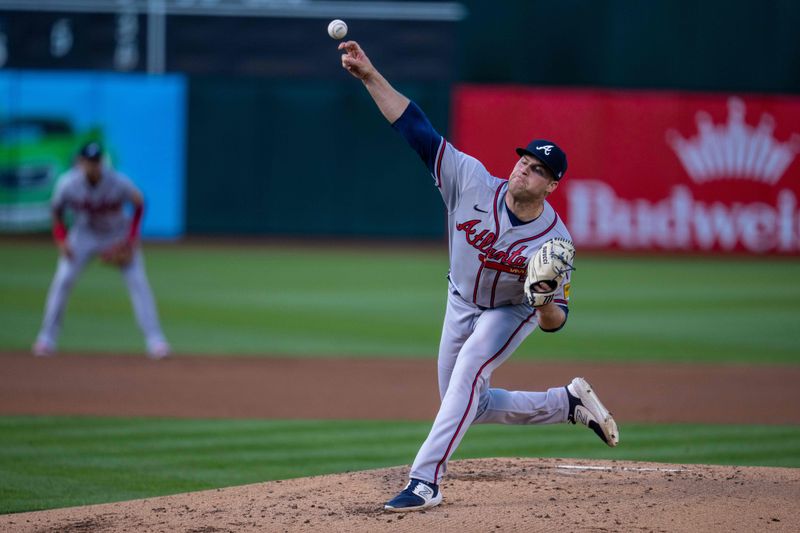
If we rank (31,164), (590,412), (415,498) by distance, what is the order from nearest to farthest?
(415,498) < (590,412) < (31,164)

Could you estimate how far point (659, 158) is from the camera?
22641 mm

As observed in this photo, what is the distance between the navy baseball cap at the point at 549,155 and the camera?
205 inches

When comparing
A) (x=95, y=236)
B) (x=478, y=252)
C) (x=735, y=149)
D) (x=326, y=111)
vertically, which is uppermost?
(x=326, y=111)

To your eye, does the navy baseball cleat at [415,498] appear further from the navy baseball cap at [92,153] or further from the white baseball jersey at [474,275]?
the navy baseball cap at [92,153]

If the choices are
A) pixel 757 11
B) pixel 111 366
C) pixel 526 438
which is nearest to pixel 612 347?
pixel 526 438

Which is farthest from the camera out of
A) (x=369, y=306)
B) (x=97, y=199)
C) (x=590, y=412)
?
(x=369, y=306)

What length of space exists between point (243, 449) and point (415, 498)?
2.26 meters

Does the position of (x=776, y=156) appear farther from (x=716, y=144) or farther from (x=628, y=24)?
(x=628, y=24)

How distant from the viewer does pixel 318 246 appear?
2297cm

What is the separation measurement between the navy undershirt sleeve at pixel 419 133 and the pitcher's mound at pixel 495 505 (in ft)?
5.44

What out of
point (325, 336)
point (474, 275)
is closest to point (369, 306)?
point (325, 336)

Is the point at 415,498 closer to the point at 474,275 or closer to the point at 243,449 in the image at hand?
the point at 474,275

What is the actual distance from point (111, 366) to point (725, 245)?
15.8 meters

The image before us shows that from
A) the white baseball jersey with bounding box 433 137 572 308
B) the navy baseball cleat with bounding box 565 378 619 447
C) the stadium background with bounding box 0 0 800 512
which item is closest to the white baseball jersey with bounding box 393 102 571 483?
the white baseball jersey with bounding box 433 137 572 308
